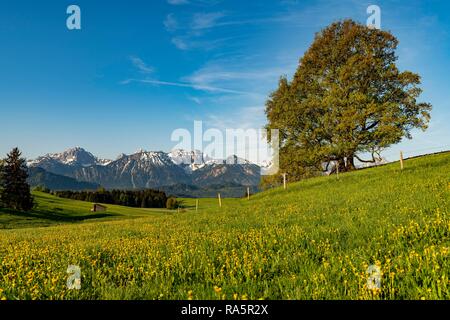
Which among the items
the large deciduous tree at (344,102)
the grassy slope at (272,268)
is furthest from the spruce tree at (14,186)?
the grassy slope at (272,268)

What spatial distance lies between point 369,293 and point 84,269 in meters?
5.49

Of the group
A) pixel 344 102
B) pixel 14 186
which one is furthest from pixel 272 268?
pixel 14 186

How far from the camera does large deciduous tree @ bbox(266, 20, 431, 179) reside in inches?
1565

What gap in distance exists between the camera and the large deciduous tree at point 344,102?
130 feet

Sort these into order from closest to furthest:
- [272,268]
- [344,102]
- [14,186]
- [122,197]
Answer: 1. [272,268]
2. [344,102]
3. [14,186]
4. [122,197]

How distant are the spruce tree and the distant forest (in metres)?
77.2

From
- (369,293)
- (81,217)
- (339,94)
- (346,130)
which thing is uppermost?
(339,94)

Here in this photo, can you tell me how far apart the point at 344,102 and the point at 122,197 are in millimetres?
133853

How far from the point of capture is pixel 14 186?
2653 inches

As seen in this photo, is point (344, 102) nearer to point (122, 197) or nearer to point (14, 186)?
point (14, 186)

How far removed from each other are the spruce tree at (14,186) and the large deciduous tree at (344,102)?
177 ft
